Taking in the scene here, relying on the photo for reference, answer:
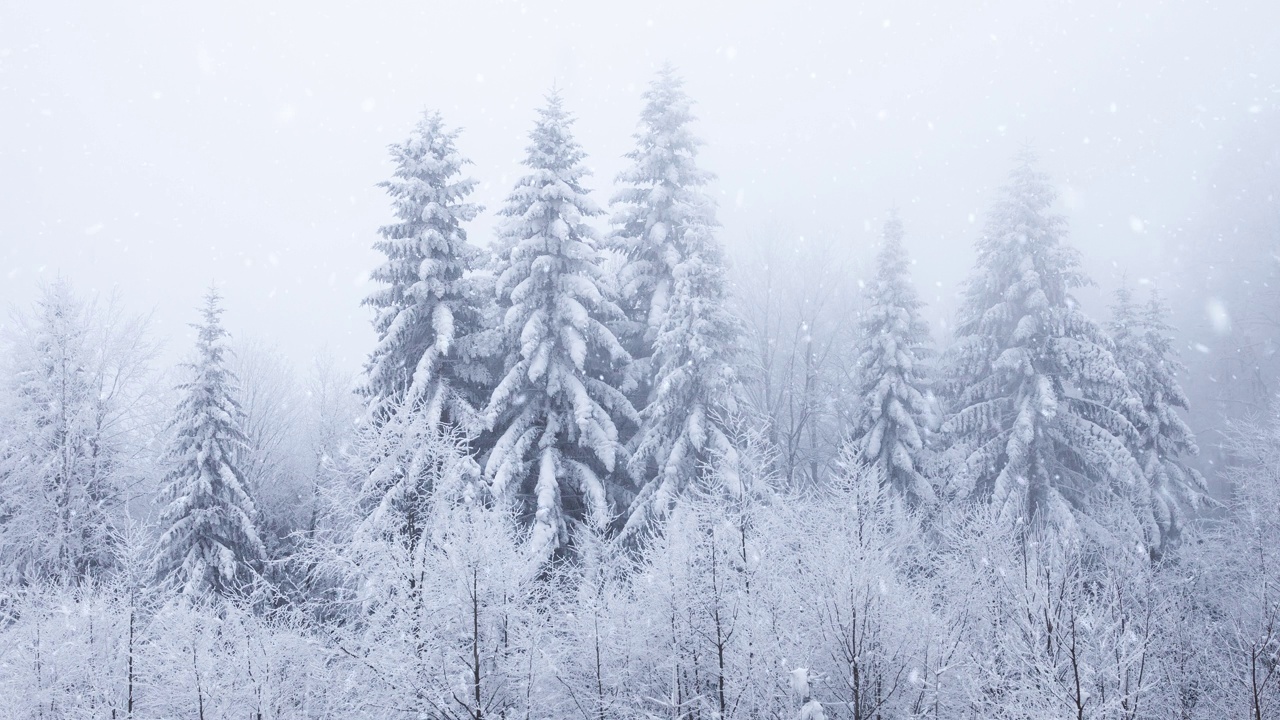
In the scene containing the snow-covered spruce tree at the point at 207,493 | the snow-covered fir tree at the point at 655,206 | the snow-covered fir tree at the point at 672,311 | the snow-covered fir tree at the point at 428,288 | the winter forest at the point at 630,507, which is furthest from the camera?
the snow-covered fir tree at the point at 655,206

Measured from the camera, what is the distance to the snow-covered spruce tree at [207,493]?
63.9 feet

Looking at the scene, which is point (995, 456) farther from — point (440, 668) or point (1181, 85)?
point (1181, 85)

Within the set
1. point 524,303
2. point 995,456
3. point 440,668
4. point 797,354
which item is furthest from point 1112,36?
point 440,668

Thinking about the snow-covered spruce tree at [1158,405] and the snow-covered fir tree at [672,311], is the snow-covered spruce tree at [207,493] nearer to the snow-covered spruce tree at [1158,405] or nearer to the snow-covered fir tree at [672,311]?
the snow-covered fir tree at [672,311]

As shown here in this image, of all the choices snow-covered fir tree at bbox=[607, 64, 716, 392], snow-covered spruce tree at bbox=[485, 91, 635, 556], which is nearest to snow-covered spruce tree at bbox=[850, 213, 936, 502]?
snow-covered fir tree at bbox=[607, 64, 716, 392]

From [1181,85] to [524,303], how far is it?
9736cm

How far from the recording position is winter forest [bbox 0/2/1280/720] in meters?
13.2

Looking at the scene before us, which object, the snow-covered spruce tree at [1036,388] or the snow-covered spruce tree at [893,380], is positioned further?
the snow-covered spruce tree at [893,380]

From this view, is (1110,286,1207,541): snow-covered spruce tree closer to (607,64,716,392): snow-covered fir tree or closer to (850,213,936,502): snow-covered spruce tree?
(850,213,936,502): snow-covered spruce tree

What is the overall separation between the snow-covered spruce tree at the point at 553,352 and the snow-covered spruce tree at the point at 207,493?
809cm

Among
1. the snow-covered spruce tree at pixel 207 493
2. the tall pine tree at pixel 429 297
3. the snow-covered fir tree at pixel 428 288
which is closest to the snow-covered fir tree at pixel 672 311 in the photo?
the tall pine tree at pixel 429 297

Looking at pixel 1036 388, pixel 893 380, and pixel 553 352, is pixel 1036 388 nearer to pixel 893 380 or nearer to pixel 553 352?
pixel 893 380

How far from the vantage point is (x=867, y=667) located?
545 inches

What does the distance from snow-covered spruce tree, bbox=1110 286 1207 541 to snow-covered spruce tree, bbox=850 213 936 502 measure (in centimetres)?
752
